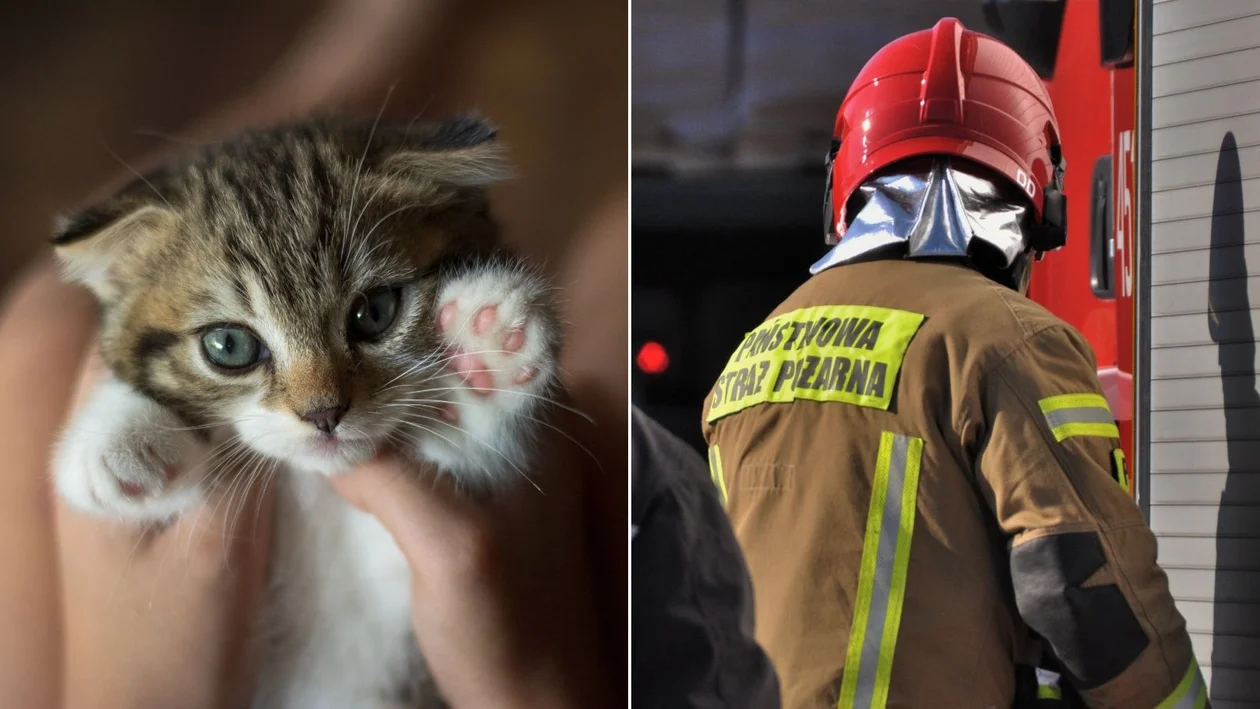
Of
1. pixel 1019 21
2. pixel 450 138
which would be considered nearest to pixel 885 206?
pixel 1019 21

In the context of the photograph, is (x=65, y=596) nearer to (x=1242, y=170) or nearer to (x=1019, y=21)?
(x=1019, y=21)

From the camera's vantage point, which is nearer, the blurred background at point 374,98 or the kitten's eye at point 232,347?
the kitten's eye at point 232,347

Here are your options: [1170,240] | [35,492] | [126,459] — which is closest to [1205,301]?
[1170,240]

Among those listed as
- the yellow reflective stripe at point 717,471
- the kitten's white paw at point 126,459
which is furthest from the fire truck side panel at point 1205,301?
the kitten's white paw at point 126,459

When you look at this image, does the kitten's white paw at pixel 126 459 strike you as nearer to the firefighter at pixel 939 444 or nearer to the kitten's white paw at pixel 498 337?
the kitten's white paw at pixel 498 337

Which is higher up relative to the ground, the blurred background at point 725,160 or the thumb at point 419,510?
the blurred background at point 725,160

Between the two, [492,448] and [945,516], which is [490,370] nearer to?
[492,448]
